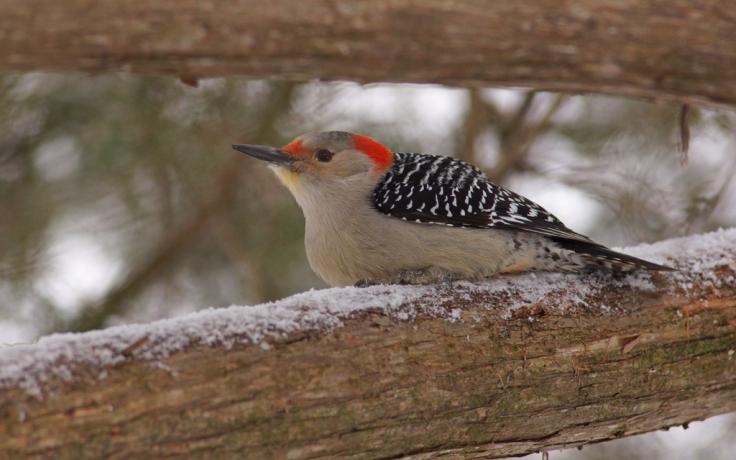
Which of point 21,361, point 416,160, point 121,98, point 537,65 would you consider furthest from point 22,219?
point 537,65

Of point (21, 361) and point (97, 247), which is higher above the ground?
point (97, 247)

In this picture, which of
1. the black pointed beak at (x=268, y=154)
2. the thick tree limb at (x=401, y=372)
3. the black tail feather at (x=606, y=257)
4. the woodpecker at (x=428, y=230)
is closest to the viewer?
the thick tree limb at (x=401, y=372)

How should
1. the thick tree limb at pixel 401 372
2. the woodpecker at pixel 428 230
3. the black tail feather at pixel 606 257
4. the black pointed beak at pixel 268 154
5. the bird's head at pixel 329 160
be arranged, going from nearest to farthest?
1. the thick tree limb at pixel 401 372
2. the black tail feather at pixel 606 257
3. the woodpecker at pixel 428 230
4. the black pointed beak at pixel 268 154
5. the bird's head at pixel 329 160

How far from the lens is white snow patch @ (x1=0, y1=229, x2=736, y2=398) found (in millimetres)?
3035

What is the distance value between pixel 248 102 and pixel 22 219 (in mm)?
1869

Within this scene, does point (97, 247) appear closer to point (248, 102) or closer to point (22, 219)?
point (22, 219)

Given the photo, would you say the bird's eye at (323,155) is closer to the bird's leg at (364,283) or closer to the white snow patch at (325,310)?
the bird's leg at (364,283)

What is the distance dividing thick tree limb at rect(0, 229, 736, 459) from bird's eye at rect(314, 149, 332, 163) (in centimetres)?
146

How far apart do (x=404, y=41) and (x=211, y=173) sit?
3.49 m

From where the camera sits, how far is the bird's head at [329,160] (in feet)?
16.9

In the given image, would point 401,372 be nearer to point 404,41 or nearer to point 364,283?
point 364,283

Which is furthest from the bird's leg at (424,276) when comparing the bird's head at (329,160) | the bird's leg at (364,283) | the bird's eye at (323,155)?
the bird's eye at (323,155)

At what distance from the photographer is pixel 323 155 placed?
5.20 meters

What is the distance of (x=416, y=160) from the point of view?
5219mm
